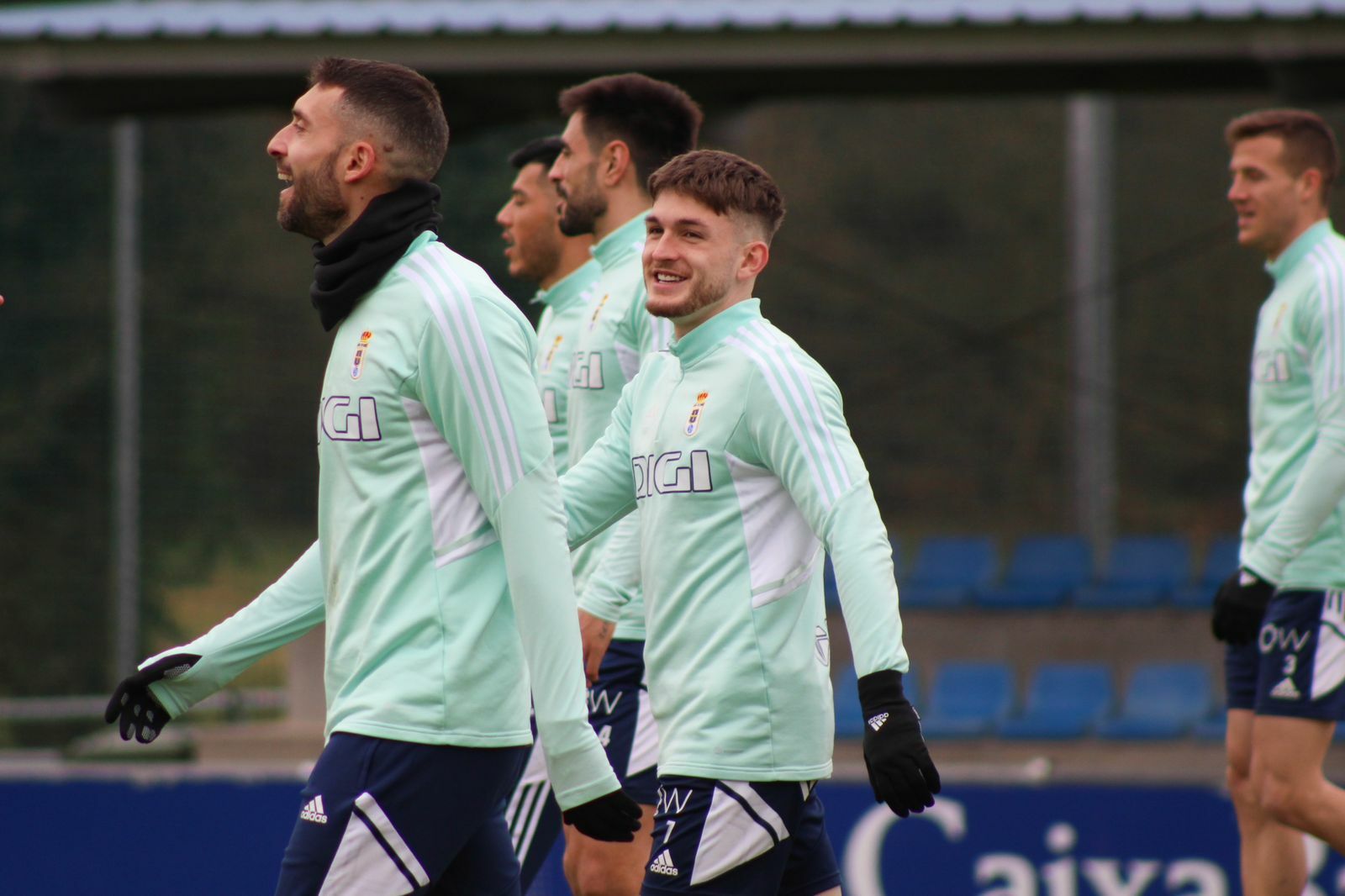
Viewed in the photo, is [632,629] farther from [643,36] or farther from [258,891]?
[643,36]

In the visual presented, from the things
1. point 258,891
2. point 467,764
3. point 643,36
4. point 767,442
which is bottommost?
point 258,891

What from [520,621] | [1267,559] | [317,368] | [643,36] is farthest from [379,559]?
[317,368]

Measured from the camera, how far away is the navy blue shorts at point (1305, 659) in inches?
199

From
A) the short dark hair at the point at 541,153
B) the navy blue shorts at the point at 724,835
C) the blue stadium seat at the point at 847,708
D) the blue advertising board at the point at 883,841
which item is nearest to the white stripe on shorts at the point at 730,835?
the navy blue shorts at the point at 724,835

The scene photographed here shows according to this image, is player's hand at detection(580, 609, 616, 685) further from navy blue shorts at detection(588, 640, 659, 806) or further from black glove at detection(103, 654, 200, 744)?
black glove at detection(103, 654, 200, 744)

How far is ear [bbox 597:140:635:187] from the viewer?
4652mm

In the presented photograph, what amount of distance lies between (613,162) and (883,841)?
9.05 ft

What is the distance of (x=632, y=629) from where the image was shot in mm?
4492

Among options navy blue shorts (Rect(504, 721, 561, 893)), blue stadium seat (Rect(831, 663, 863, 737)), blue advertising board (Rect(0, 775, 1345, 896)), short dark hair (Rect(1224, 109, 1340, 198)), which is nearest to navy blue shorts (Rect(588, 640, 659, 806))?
navy blue shorts (Rect(504, 721, 561, 893))

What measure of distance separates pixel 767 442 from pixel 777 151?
11662mm

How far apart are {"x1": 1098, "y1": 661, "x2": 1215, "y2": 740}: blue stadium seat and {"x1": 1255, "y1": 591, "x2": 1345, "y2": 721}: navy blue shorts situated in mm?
4678

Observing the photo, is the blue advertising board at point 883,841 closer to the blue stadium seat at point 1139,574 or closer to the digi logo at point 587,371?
the digi logo at point 587,371

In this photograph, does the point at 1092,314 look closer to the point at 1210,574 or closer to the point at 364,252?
the point at 1210,574

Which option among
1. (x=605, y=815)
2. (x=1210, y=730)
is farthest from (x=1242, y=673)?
(x=1210, y=730)
